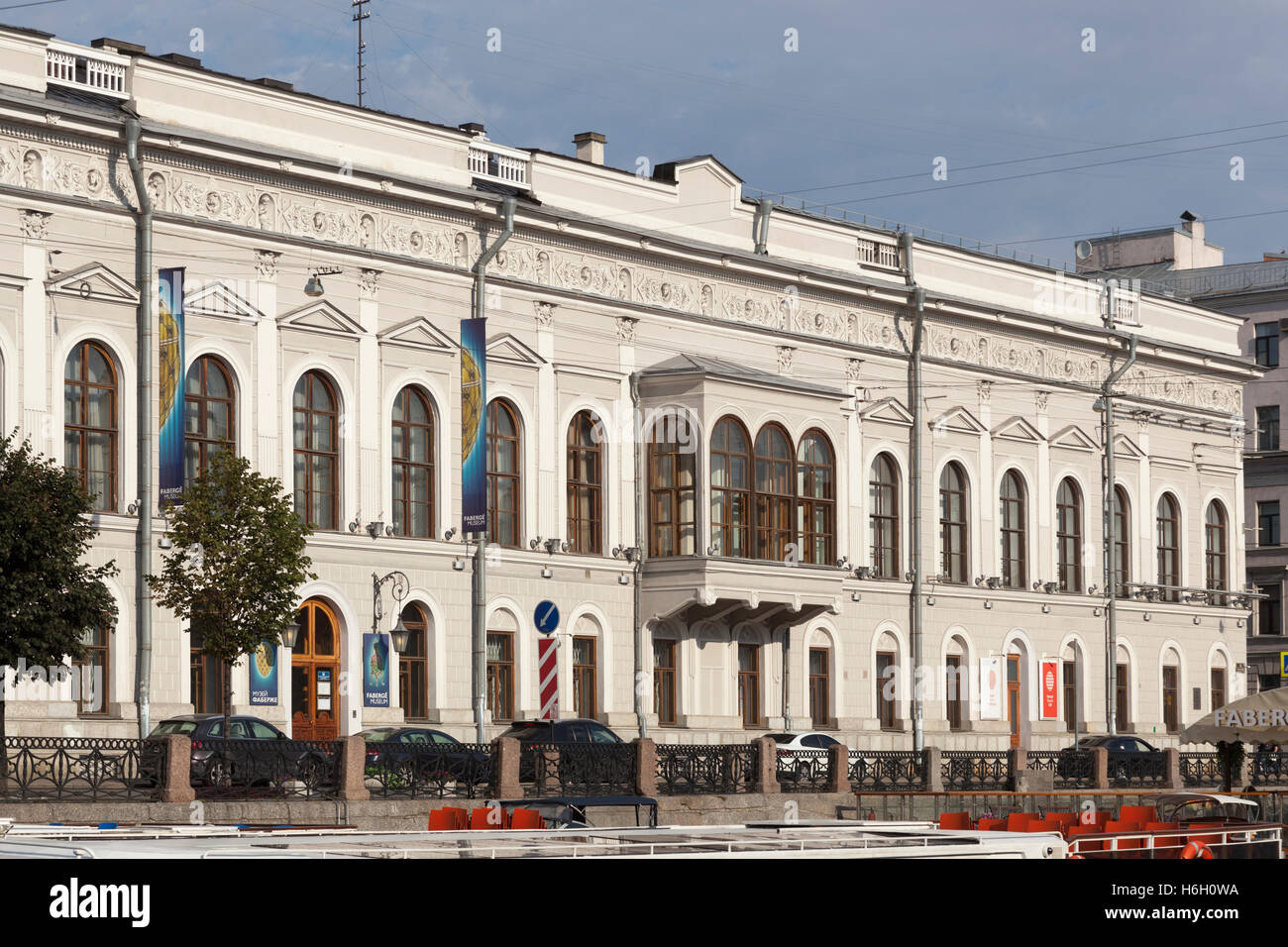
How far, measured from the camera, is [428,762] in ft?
99.0

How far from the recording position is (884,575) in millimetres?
48688

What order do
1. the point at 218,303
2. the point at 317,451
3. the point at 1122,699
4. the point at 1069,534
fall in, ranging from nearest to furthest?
1. the point at 218,303
2. the point at 317,451
3. the point at 1069,534
4. the point at 1122,699

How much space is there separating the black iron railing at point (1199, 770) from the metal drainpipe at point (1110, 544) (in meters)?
5.63

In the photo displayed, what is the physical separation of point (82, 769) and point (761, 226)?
23.9m

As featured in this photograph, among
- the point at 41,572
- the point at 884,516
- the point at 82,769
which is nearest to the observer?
the point at 82,769

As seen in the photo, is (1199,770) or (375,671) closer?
(375,671)

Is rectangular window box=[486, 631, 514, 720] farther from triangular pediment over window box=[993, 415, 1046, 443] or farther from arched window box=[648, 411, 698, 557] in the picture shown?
triangular pediment over window box=[993, 415, 1046, 443]

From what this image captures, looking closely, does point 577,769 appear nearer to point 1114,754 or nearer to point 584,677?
point 584,677

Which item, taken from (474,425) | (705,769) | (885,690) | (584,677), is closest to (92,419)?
(474,425)

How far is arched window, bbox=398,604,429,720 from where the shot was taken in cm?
3866

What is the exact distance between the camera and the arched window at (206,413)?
35500 mm

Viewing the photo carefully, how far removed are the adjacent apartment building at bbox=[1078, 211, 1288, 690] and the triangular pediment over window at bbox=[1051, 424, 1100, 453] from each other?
706 inches

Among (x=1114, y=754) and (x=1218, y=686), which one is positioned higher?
(x=1218, y=686)
